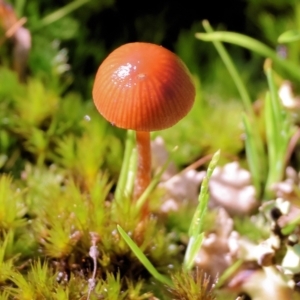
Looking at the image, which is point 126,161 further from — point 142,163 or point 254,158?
point 254,158

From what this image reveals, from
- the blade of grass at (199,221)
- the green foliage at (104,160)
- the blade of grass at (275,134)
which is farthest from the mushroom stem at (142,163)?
the blade of grass at (275,134)

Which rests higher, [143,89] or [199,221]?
[143,89]

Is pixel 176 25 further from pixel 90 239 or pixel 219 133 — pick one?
pixel 90 239

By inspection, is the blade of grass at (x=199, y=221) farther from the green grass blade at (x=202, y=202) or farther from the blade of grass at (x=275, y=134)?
the blade of grass at (x=275, y=134)

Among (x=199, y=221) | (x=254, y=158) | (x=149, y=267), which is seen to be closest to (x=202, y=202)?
(x=199, y=221)

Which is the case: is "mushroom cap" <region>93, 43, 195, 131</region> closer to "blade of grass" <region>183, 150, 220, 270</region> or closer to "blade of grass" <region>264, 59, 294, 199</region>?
"blade of grass" <region>183, 150, 220, 270</region>

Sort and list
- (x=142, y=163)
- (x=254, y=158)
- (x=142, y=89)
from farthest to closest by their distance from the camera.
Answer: (x=254, y=158), (x=142, y=163), (x=142, y=89)

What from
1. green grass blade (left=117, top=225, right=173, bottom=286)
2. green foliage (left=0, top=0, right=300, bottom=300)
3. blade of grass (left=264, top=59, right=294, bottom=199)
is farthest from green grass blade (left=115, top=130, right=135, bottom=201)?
blade of grass (left=264, top=59, right=294, bottom=199)
